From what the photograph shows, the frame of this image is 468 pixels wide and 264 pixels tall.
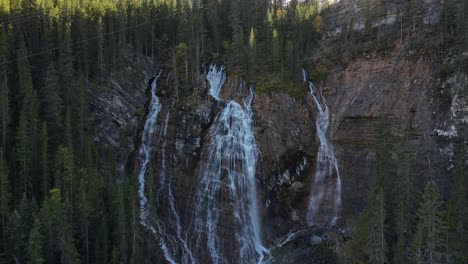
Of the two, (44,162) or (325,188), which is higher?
(44,162)

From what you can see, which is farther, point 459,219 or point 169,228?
point 169,228

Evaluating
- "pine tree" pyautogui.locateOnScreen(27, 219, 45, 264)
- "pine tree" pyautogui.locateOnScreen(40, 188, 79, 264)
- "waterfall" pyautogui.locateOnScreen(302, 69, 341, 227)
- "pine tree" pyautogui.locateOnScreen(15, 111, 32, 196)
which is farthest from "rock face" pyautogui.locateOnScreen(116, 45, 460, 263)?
"pine tree" pyautogui.locateOnScreen(27, 219, 45, 264)

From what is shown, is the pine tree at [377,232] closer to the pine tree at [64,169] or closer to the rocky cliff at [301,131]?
the rocky cliff at [301,131]

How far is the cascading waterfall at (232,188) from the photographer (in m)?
38.4

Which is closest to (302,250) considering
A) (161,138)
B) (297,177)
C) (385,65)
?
Answer: (297,177)

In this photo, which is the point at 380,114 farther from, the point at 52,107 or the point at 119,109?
the point at 52,107

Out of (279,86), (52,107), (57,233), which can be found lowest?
(57,233)

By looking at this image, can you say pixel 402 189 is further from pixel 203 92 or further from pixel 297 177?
pixel 203 92

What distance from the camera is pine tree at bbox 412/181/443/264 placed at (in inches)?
1071

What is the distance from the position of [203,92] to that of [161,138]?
8.23 m

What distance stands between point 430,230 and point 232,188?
18982 mm

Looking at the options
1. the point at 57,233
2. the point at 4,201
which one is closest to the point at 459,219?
the point at 57,233

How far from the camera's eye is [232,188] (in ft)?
135

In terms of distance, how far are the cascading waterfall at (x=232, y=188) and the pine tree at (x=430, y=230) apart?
14.6 metres
